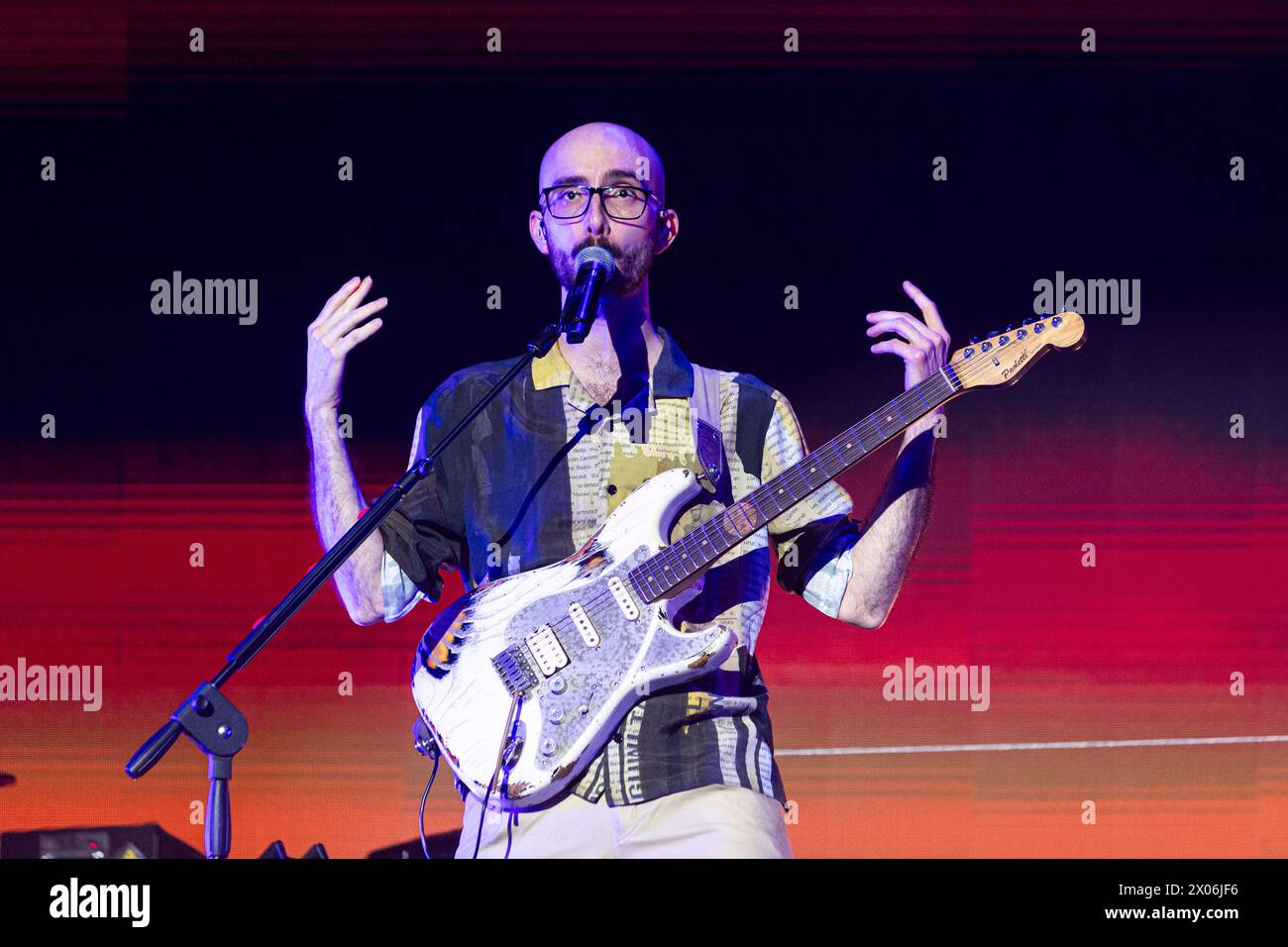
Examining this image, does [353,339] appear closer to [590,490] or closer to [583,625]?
[590,490]

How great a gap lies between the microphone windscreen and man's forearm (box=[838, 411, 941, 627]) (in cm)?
77

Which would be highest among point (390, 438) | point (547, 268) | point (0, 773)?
point (547, 268)

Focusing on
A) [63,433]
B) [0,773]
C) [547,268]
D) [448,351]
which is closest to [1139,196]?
[547,268]

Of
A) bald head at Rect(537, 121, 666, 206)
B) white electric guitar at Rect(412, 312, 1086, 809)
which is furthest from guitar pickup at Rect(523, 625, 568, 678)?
bald head at Rect(537, 121, 666, 206)

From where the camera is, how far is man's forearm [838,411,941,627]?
347cm

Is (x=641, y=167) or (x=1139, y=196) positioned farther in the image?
(x=1139, y=196)

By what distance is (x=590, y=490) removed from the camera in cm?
351

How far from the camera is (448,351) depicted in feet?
13.5

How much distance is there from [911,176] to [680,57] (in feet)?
2.22

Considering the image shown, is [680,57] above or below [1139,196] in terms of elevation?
above

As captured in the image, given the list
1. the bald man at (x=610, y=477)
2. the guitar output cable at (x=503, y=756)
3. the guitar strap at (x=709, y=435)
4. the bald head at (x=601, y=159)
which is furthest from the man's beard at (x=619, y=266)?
the guitar output cable at (x=503, y=756)

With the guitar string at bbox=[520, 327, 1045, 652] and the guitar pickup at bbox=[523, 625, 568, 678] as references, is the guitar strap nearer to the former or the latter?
the guitar string at bbox=[520, 327, 1045, 652]

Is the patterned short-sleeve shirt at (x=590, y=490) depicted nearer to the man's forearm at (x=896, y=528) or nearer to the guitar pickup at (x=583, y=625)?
the man's forearm at (x=896, y=528)
